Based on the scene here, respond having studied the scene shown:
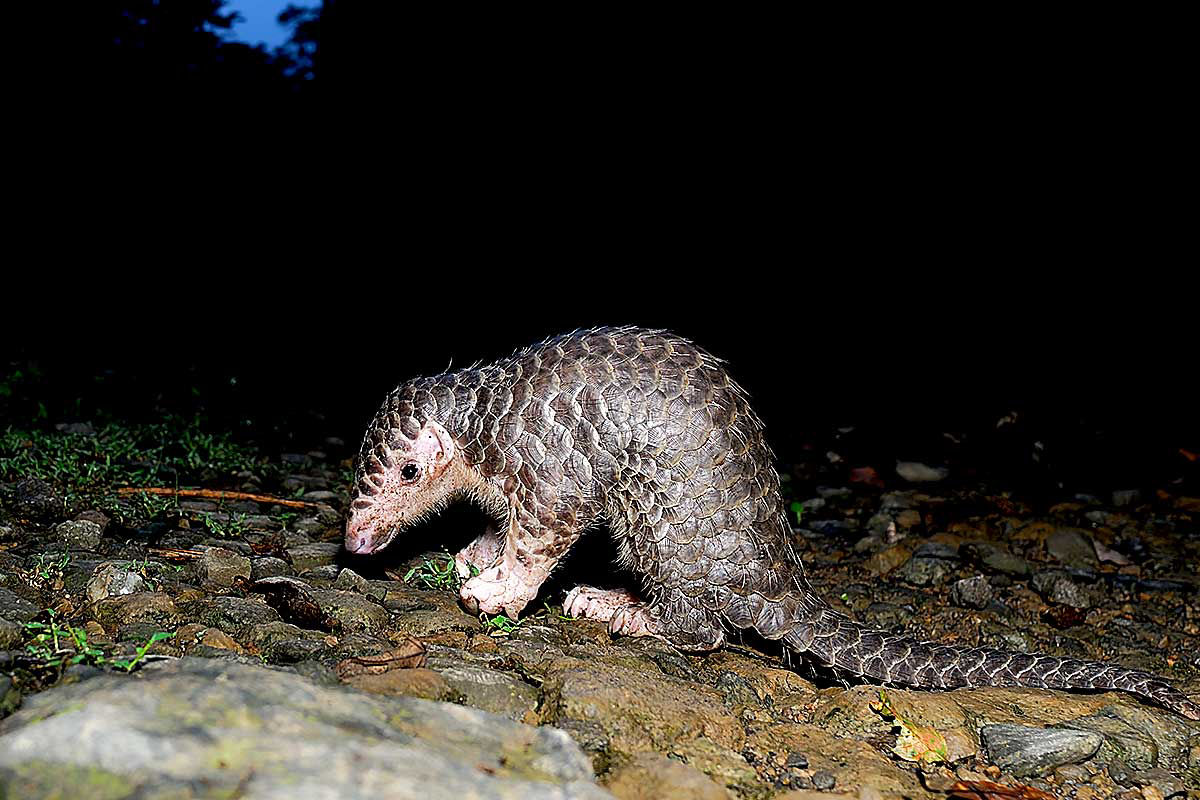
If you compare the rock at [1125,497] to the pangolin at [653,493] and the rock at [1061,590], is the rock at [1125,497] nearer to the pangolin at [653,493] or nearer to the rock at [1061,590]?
the rock at [1061,590]

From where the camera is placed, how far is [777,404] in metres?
10.1

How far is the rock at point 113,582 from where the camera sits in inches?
145

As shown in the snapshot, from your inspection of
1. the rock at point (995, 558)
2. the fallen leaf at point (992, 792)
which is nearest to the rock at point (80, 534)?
the fallen leaf at point (992, 792)

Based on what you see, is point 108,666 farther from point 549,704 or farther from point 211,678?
point 549,704

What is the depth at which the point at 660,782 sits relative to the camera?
9.02 ft

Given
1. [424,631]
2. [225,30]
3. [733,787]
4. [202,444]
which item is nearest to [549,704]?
[733,787]

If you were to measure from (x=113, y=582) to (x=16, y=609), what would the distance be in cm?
34

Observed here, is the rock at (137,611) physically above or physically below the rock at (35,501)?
above

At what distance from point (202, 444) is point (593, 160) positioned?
8.71 m

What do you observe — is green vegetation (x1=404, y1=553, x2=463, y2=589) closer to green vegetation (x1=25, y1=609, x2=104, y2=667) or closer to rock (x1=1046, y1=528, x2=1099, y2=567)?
green vegetation (x1=25, y1=609, x2=104, y2=667)

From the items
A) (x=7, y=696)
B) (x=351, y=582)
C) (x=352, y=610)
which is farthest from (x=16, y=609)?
(x=351, y=582)

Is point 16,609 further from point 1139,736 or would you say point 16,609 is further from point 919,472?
point 919,472

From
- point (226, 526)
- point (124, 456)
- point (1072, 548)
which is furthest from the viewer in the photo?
point (124, 456)

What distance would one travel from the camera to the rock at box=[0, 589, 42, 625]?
133 inches
